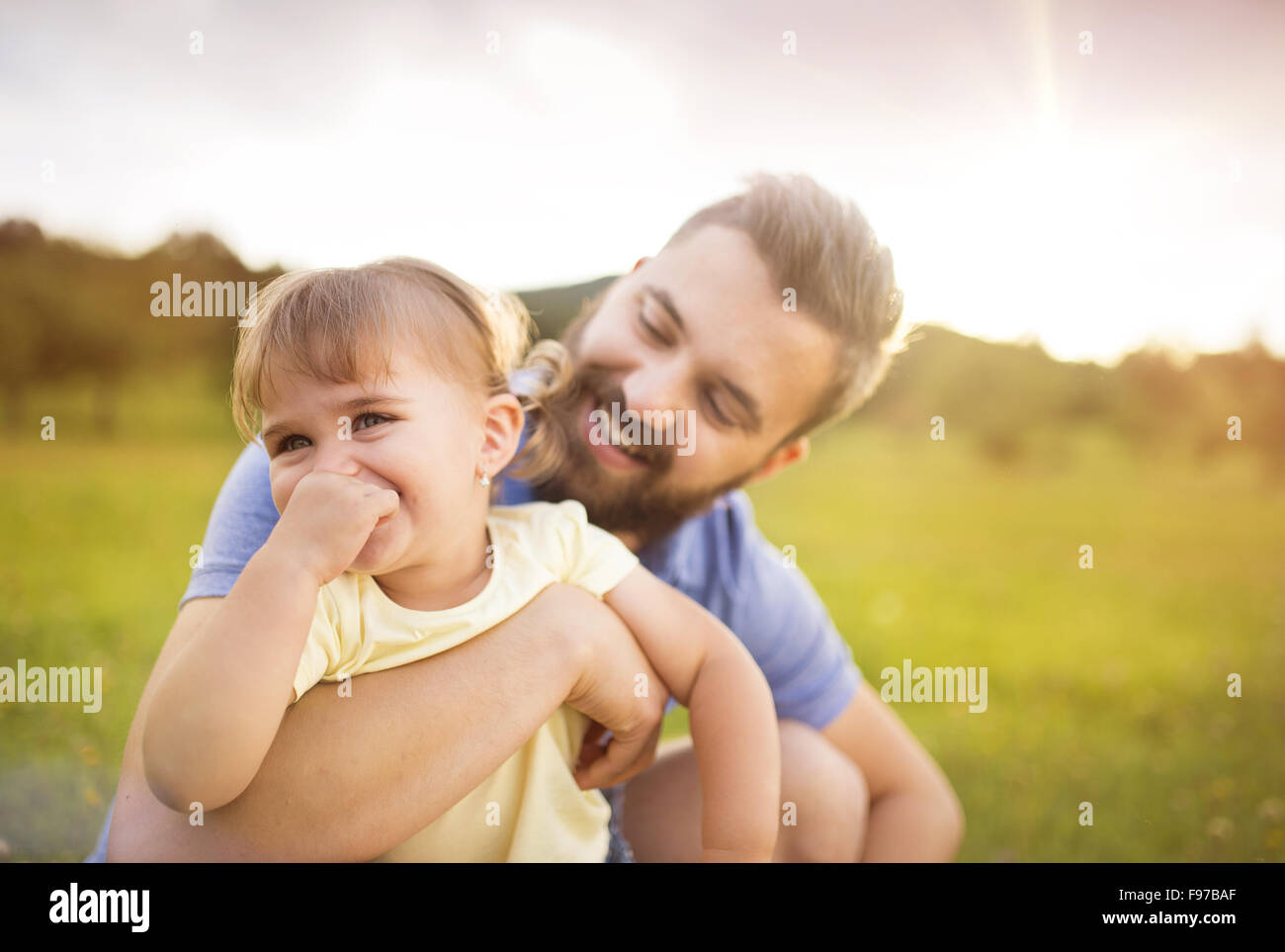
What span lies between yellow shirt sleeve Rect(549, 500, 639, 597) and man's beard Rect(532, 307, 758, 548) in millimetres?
241

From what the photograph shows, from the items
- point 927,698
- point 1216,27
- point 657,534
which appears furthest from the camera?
point 927,698

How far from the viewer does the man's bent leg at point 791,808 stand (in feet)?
6.19

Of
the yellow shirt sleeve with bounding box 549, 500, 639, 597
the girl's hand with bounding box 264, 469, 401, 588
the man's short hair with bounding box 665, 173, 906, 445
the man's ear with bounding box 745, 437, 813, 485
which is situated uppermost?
the man's short hair with bounding box 665, 173, 906, 445

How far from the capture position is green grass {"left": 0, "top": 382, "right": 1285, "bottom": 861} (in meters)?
2.76

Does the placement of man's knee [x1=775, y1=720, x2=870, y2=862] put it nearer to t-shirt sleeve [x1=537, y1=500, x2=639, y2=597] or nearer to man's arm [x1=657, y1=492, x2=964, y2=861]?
man's arm [x1=657, y1=492, x2=964, y2=861]

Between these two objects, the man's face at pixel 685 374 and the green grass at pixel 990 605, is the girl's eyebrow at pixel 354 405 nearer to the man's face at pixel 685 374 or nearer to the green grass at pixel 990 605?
the man's face at pixel 685 374

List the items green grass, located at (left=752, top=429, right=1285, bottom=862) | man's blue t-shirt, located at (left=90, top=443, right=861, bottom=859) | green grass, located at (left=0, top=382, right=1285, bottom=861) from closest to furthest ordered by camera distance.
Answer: man's blue t-shirt, located at (left=90, top=443, right=861, bottom=859)
green grass, located at (left=0, top=382, right=1285, bottom=861)
green grass, located at (left=752, top=429, right=1285, bottom=862)

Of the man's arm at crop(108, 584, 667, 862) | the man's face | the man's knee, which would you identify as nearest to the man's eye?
the man's face

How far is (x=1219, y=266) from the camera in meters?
3.40

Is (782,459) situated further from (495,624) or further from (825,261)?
(495,624)

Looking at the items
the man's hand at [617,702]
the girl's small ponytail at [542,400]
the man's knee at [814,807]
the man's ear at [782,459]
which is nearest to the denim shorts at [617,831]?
the man's hand at [617,702]
